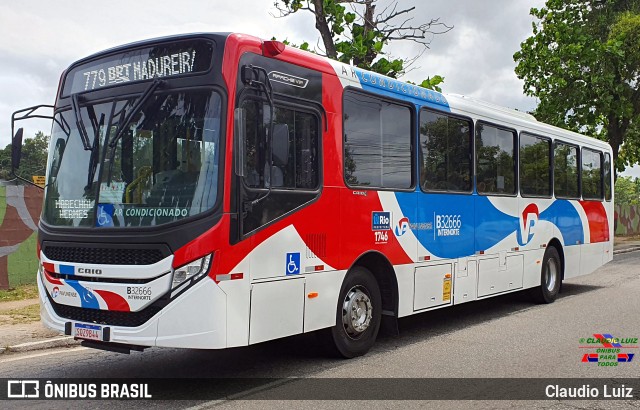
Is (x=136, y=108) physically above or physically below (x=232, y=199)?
above

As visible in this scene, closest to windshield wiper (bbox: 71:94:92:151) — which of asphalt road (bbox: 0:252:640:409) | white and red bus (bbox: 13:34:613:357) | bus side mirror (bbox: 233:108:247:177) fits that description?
white and red bus (bbox: 13:34:613:357)

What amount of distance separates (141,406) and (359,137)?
12.4 feet

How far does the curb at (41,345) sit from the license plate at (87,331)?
2547 mm

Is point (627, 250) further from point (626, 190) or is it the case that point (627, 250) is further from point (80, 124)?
point (626, 190)

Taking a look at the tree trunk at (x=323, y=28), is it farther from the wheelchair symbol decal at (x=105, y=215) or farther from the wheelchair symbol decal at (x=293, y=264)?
the wheelchair symbol decal at (x=105, y=215)

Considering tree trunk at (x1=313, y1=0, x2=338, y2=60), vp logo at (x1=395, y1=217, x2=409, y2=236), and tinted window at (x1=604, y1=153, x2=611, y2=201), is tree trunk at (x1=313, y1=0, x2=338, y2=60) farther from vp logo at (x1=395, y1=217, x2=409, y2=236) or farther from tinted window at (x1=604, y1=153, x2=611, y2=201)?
vp logo at (x1=395, y1=217, x2=409, y2=236)

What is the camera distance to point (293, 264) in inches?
261

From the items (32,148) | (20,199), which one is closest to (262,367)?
(20,199)

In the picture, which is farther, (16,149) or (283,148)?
(16,149)

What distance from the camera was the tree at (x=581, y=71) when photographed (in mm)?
27781

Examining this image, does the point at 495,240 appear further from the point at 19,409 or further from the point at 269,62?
the point at 19,409

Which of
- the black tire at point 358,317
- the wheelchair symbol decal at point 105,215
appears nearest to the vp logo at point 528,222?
the black tire at point 358,317

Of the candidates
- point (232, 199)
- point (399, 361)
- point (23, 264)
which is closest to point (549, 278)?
point (399, 361)

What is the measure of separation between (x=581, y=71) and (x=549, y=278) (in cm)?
1871
